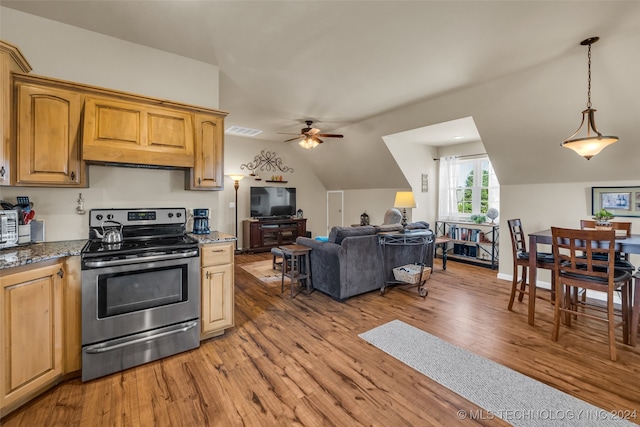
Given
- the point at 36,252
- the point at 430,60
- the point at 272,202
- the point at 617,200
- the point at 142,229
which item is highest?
the point at 430,60

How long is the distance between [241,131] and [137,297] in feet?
16.6

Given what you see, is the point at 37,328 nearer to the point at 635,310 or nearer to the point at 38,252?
the point at 38,252

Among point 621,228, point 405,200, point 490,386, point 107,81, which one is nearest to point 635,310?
point 621,228

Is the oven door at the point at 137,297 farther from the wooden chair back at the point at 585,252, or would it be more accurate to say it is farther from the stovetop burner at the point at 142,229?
the wooden chair back at the point at 585,252

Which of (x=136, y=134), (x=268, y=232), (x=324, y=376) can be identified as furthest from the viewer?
(x=268, y=232)

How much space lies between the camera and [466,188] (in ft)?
21.1

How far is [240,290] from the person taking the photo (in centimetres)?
427

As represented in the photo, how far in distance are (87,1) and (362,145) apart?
492 centimetres

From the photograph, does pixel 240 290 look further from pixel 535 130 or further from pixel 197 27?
pixel 535 130

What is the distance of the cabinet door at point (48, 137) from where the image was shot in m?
2.25

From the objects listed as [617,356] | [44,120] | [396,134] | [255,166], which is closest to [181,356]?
[44,120]

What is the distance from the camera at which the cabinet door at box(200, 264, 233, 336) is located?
8.93 ft

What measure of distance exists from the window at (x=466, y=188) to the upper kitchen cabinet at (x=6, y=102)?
6918 millimetres

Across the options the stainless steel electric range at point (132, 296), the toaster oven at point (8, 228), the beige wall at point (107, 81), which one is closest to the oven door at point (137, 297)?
the stainless steel electric range at point (132, 296)
